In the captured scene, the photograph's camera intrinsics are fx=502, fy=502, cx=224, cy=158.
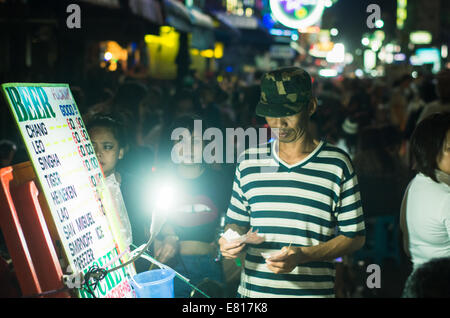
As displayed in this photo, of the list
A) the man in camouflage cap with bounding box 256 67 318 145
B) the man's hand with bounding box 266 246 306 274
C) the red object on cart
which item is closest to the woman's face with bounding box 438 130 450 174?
the man in camouflage cap with bounding box 256 67 318 145

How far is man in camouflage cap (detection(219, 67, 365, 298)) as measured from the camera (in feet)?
9.23

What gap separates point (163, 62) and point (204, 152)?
45.8ft

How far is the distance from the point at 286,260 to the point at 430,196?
3.79 feet

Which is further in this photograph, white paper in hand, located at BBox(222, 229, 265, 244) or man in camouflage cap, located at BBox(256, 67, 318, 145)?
man in camouflage cap, located at BBox(256, 67, 318, 145)

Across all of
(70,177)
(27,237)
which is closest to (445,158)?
(70,177)

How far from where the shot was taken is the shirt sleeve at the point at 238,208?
3090 millimetres

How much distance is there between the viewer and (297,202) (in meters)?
2.84

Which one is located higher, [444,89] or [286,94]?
[444,89]

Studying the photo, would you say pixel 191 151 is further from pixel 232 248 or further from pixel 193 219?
pixel 232 248

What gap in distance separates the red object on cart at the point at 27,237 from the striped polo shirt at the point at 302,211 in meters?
1.13

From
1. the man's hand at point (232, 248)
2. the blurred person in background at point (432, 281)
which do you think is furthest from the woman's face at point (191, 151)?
the blurred person in background at point (432, 281)

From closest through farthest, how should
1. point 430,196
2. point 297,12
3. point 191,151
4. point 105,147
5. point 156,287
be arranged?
1. point 156,287
2. point 430,196
3. point 105,147
4. point 191,151
5. point 297,12

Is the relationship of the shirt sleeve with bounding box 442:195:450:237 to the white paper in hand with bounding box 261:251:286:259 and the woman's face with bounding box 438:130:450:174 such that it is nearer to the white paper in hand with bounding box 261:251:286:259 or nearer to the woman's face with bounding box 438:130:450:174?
the woman's face with bounding box 438:130:450:174
